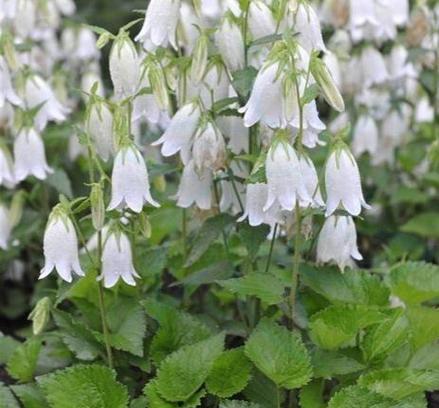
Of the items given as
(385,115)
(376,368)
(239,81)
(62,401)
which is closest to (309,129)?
(239,81)

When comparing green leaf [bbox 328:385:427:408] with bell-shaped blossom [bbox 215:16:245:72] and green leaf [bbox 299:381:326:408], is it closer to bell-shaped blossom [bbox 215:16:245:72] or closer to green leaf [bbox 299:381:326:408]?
green leaf [bbox 299:381:326:408]

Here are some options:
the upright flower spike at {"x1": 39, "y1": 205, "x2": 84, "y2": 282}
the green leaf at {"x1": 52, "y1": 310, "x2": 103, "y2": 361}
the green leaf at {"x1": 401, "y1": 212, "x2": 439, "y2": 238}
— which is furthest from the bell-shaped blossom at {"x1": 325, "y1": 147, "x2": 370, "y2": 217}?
the green leaf at {"x1": 401, "y1": 212, "x2": 439, "y2": 238}

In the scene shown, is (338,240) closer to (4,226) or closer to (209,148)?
(209,148)

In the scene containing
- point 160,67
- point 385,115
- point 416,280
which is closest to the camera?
point 160,67

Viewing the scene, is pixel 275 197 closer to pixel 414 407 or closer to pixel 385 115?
pixel 414 407

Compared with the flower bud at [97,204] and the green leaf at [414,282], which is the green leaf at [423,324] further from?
the flower bud at [97,204]

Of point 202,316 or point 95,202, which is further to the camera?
point 202,316
